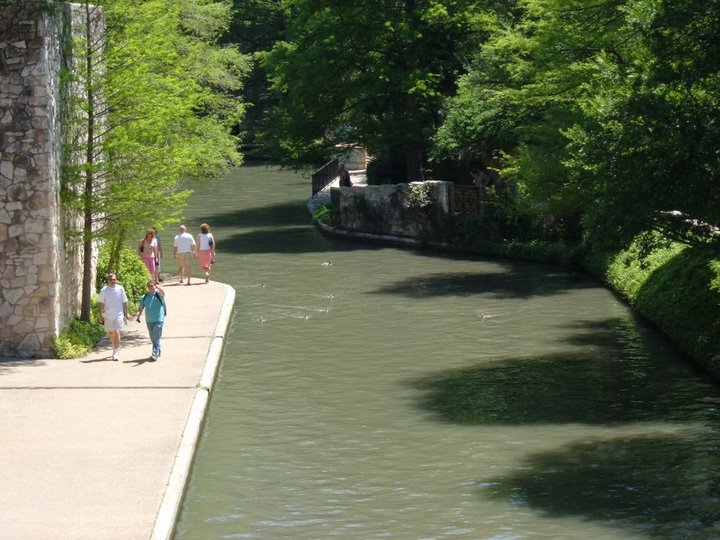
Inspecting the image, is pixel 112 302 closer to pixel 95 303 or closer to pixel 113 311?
pixel 113 311

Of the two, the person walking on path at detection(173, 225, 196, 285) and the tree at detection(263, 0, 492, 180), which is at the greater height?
the tree at detection(263, 0, 492, 180)

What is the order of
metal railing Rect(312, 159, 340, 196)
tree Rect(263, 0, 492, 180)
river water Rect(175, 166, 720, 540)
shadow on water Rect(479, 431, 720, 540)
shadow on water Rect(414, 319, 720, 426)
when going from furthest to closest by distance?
1. metal railing Rect(312, 159, 340, 196)
2. tree Rect(263, 0, 492, 180)
3. shadow on water Rect(414, 319, 720, 426)
4. river water Rect(175, 166, 720, 540)
5. shadow on water Rect(479, 431, 720, 540)

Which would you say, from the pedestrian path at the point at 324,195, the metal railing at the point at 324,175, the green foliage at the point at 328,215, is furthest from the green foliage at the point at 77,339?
the metal railing at the point at 324,175

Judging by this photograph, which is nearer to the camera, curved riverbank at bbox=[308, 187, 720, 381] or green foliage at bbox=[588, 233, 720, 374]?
green foliage at bbox=[588, 233, 720, 374]

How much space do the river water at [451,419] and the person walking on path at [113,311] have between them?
2015 mm

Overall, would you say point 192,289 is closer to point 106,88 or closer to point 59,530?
point 106,88

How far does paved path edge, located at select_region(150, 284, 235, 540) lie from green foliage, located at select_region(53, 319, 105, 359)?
230 cm

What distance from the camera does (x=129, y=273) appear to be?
31000 millimetres

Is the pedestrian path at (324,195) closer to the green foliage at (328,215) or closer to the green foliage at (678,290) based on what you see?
the green foliage at (328,215)

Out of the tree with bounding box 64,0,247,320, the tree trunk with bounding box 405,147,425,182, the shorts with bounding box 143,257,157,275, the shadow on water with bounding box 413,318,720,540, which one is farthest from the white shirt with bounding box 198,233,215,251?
the tree trunk with bounding box 405,147,425,182

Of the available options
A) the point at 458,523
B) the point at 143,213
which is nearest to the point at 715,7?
the point at 458,523

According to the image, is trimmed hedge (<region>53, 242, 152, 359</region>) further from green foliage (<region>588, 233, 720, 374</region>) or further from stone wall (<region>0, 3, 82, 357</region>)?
green foliage (<region>588, 233, 720, 374</region>)

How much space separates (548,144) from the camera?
32.7 meters

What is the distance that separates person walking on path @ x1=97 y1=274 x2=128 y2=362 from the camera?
2370cm
